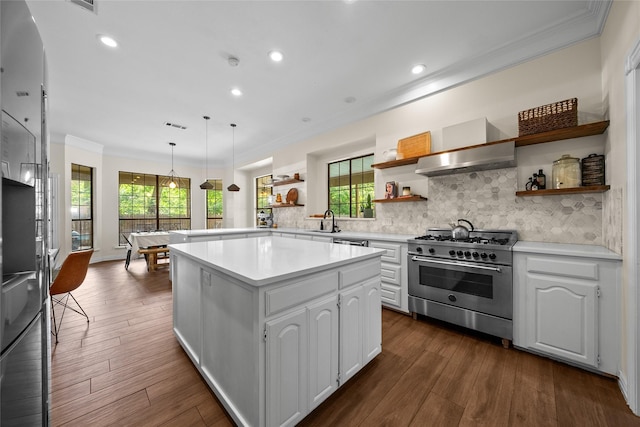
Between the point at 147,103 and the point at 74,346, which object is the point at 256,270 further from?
the point at 147,103

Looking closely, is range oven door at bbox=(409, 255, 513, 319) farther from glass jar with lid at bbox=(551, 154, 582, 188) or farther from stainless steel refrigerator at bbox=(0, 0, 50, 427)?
stainless steel refrigerator at bbox=(0, 0, 50, 427)

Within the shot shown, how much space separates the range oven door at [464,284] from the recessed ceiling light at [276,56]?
268cm

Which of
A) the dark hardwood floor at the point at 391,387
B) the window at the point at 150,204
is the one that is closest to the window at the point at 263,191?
the window at the point at 150,204

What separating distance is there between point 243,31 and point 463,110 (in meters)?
2.60

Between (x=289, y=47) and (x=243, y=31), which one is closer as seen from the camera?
(x=243, y=31)

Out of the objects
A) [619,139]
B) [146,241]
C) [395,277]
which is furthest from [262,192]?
[619,139]

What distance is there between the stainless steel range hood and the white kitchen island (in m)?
1.48

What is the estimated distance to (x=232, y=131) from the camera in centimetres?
524

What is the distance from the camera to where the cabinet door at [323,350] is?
142 cm

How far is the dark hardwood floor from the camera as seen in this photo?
1.48 metres

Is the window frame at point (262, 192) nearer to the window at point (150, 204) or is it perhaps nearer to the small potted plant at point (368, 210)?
the window at point (150, 204)

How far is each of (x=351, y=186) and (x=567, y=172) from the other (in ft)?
9.65

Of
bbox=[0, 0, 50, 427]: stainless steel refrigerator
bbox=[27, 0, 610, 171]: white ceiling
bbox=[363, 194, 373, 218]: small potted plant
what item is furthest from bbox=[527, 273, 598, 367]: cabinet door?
bbox=[0, 0, 50, 427]: stainless steel refrigerator

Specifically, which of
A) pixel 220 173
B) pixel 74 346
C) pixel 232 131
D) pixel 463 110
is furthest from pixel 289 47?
pixel 220 173
